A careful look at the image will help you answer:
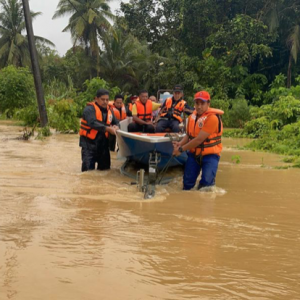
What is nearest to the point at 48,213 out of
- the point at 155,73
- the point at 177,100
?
the point at 177,100

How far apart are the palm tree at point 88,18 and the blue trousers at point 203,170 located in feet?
102

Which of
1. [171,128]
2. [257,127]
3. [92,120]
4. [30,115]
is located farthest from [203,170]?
[30,115]

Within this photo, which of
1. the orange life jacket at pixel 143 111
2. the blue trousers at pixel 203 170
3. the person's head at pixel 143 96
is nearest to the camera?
the blue trousers at pixel 203 170

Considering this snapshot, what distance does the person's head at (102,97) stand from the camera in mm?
8099

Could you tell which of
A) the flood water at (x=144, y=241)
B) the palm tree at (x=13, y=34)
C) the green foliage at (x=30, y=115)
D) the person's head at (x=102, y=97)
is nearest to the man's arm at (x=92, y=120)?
the person's head at (x=102, y=97)

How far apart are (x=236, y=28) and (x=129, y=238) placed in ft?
76.6

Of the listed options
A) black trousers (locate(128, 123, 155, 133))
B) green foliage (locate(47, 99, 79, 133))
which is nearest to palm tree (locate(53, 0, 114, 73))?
green foliage (locate(47, 99, 79, 133))

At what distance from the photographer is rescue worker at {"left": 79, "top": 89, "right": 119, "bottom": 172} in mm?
8008

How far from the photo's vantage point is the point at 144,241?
422cm

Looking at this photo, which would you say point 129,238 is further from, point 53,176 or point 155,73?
point 155,73

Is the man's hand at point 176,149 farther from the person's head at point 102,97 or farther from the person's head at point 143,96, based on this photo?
the person's head at point 143,96

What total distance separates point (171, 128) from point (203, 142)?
256 centimetres

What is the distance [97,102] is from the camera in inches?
325

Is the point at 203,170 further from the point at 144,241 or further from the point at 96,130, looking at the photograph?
the point at 144,241
